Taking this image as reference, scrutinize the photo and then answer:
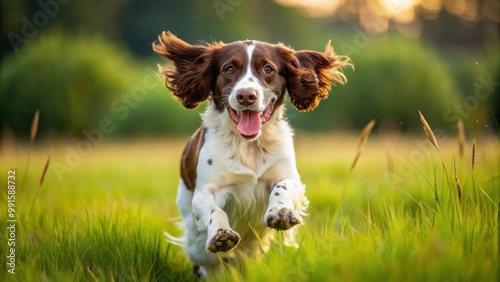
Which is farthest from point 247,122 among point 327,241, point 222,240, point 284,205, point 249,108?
point 327,241

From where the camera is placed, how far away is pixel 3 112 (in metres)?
15.5

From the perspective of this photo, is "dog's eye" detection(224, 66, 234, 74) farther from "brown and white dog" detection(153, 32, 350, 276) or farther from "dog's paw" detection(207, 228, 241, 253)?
"dog's paw" detection(207, 228, 241, 253)

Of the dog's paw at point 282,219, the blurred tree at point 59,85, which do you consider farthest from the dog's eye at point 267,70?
the blurred tree at point 59,85

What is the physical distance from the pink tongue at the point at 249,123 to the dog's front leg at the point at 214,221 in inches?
18.6

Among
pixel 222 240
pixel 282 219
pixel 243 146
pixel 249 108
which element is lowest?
pixel 222 240

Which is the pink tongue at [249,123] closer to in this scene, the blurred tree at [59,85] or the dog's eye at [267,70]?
the dog's eye at [267,70]

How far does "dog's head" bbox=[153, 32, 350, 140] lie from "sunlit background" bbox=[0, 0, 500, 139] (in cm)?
163

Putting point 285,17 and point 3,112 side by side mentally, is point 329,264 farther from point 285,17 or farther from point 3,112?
point 285,17

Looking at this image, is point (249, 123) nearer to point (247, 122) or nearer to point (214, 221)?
point (247, 122)

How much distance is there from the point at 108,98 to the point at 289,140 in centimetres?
1353

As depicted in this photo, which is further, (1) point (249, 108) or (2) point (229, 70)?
(2) point (229, 70)

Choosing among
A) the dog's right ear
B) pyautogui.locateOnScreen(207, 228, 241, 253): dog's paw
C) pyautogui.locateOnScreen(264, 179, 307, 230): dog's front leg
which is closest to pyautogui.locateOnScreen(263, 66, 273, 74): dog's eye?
the dog's right ear

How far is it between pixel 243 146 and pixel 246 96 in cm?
48

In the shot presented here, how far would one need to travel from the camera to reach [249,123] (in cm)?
395
